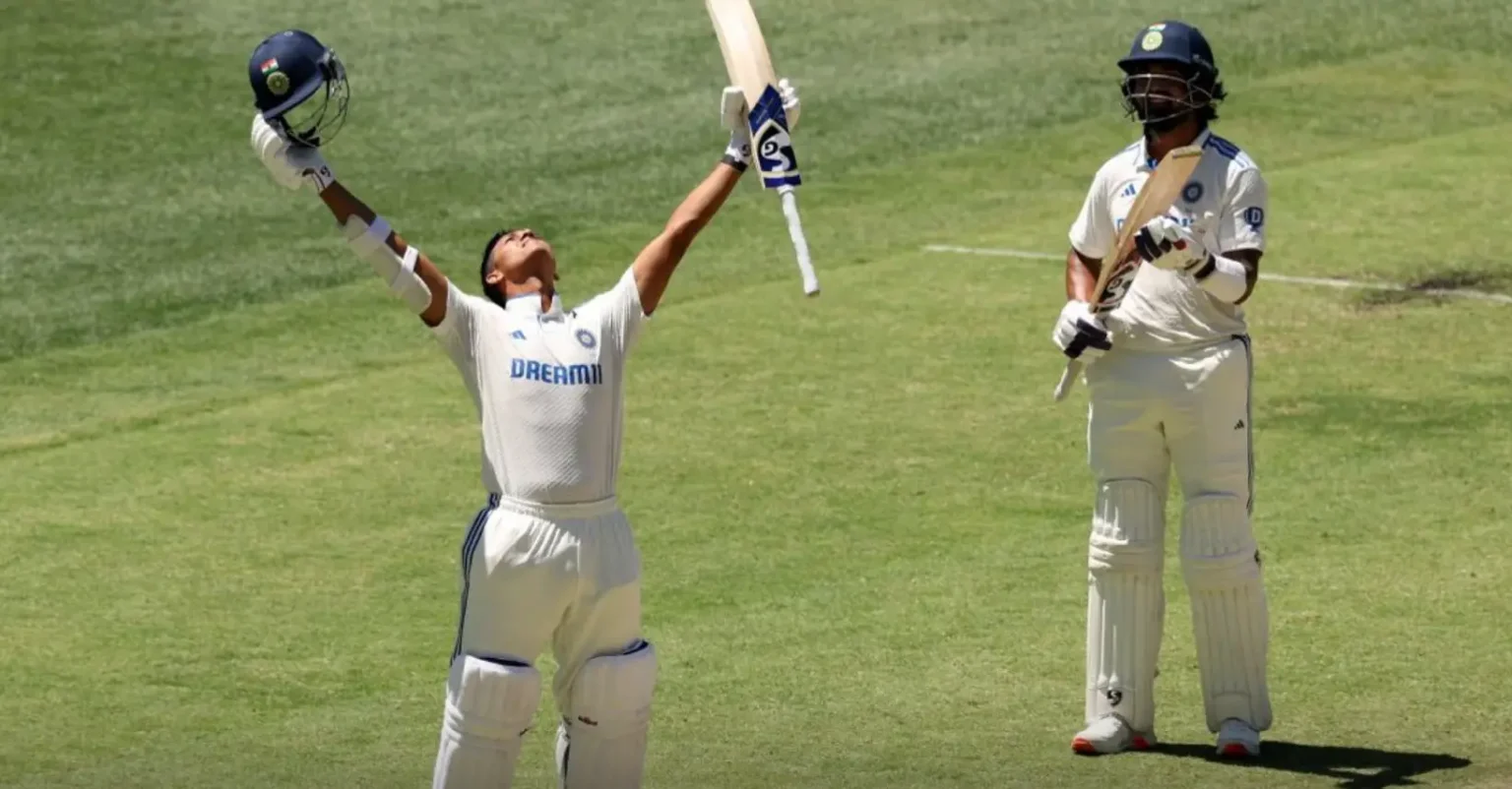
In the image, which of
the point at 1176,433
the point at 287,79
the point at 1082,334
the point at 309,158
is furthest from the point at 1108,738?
the point at 287,79

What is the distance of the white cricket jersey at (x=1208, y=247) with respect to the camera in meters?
8.82

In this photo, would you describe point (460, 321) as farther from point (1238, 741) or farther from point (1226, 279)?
point (1238, 741)

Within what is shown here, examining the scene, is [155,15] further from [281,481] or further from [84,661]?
[84,661]

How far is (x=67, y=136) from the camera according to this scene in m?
17.6

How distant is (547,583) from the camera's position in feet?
24.6

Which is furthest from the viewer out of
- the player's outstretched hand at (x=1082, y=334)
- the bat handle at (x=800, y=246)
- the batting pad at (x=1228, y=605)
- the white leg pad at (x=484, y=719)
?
the batting pad at (x=1228, y=605)

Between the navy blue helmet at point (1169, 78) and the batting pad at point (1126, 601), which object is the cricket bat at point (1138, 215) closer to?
the navy blue helmet at point (1169, 78)

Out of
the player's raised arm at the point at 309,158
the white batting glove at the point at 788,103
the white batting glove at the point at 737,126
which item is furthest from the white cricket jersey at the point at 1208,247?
the player's raised arm at the point at 309,158

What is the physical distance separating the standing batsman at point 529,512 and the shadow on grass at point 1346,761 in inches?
92.3

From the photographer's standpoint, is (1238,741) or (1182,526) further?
(1182,526)

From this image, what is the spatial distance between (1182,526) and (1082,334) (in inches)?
30.7

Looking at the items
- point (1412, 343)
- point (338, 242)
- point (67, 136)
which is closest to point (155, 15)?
point (67, 136)

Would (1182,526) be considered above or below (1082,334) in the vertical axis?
below

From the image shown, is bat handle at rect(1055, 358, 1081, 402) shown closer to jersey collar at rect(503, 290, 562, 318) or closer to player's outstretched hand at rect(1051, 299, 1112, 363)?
player's outstretched hand at rect(1051, 299, 1112, 363)
